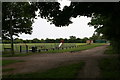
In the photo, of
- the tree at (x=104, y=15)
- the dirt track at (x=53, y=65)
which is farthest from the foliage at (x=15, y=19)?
the dirt track at (x=53, y=65)

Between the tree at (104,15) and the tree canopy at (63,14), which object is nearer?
the tree at (104,15)

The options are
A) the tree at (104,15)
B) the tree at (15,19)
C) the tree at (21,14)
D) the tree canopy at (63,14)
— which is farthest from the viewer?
the tree at (15,19)

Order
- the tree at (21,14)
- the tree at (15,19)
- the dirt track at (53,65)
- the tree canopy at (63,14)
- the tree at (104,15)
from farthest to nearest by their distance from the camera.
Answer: the tree at (15,19) < the tree at (21,14) < the tree canopy at (63,14) < the tree at (104,15) < the dirt track at (53,65)

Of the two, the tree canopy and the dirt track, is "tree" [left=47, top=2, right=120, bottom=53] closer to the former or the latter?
the tree canopy

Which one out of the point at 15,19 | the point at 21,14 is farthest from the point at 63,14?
the point at 15,19

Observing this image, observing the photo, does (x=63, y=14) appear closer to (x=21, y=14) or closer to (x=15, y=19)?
(x=21, y=14)

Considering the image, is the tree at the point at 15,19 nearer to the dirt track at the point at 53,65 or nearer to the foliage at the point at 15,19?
the foliage at the point at 15,19

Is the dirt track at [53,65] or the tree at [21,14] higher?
the tree at [21,14]

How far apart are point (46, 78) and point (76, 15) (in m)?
12.4

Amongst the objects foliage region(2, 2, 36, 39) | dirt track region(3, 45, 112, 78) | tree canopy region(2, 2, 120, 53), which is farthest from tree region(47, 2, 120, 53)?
foliage region(2, 2, 36, 39)

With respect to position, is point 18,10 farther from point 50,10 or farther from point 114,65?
point 114,65

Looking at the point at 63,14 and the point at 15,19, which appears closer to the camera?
the point at 63,14

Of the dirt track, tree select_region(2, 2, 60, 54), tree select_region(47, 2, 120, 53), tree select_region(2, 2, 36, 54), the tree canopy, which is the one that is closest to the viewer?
the dirt track

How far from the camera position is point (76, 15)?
20.3 m
